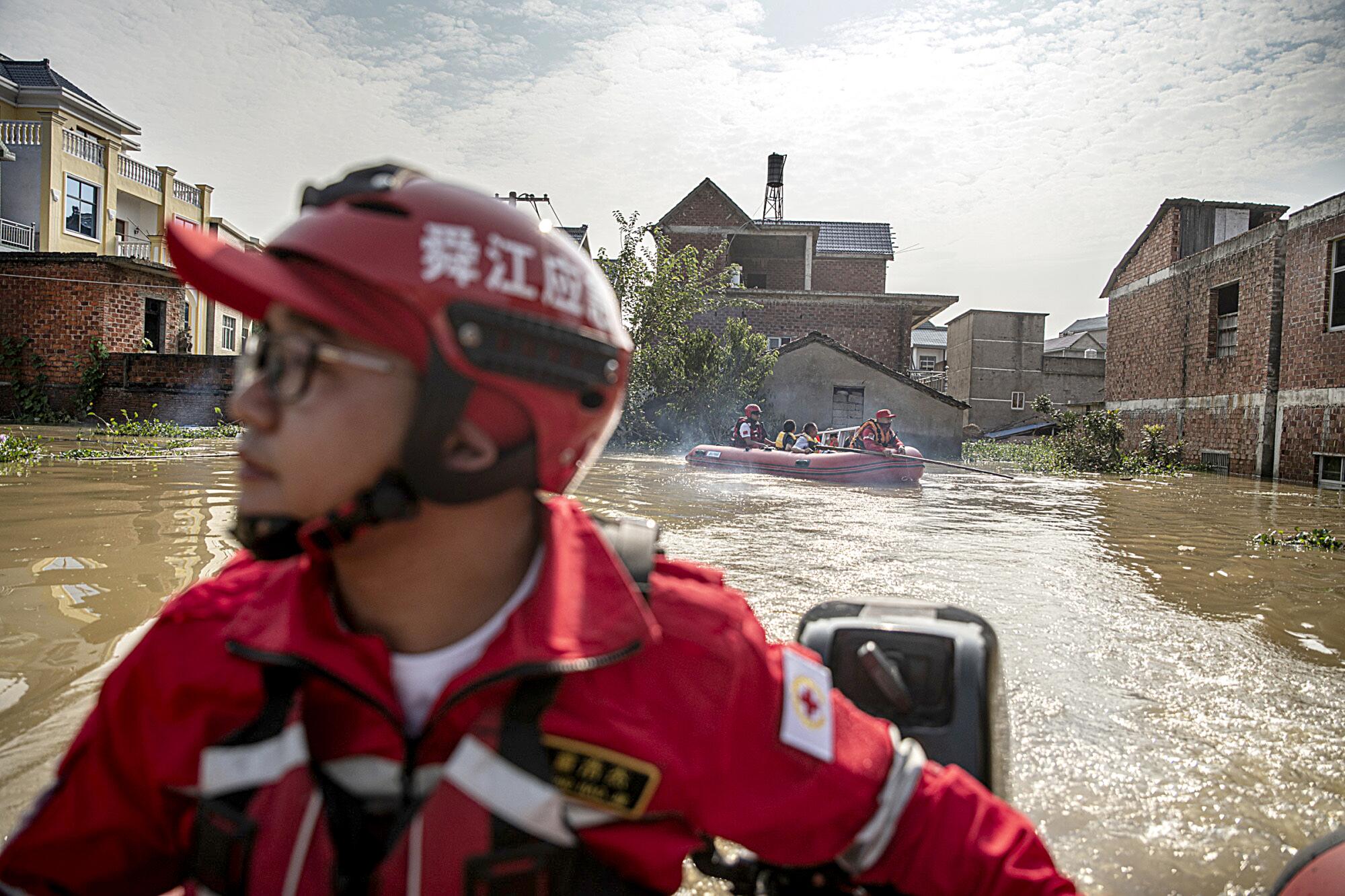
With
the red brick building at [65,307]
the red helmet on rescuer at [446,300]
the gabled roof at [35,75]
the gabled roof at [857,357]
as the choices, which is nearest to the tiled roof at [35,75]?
the gabled roof at [35,75]

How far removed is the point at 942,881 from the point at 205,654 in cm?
108

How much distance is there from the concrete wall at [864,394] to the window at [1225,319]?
276 inches

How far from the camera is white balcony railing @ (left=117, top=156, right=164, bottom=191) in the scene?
99.3 ft

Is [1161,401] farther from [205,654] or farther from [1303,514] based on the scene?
[205,654]

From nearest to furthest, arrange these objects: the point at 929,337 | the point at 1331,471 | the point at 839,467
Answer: the point at 839,467 < the point at 1331,471 < the point at 929,337

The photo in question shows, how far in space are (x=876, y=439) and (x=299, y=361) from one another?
1647 centimetres

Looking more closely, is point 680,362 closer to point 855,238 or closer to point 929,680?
point 855,238

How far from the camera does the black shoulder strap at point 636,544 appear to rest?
4.24 ft

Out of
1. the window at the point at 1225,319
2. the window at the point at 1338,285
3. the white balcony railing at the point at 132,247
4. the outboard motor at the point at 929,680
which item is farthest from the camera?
the white balcony railing at the point at 132,247

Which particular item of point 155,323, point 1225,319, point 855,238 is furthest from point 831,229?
point 155,323

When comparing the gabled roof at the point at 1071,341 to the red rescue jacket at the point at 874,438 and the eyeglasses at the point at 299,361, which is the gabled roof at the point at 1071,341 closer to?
the red rescue jacket at the point at 874,438

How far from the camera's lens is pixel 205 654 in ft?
3.89

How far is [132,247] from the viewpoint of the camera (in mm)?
31047

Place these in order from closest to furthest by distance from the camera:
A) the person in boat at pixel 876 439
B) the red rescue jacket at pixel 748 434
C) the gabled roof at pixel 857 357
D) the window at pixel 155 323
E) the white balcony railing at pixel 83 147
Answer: the person in boat at pixel 876 439 < the red rescue jacket at pixel 748 434 < the window at pixel 155 323 < the gabled roof at pixel 857 357 < the white balcony railing at pixel 83 147
